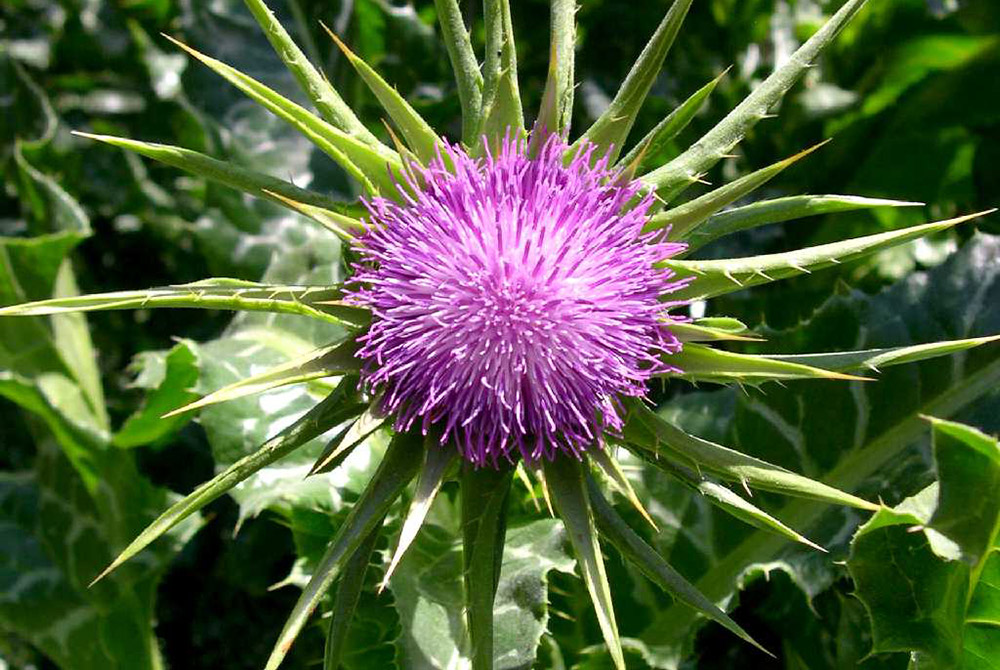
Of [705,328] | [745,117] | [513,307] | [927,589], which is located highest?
[745,117]

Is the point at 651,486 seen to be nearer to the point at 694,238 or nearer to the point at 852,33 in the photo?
the point at 694,238

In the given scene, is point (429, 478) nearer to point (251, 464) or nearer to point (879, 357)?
point (251, 464)

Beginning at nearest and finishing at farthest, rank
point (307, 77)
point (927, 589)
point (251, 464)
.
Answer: point (251, 464)
point (307, 77)
point (927, 589)

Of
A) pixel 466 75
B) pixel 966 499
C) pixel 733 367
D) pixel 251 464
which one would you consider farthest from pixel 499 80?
pixel 966 499

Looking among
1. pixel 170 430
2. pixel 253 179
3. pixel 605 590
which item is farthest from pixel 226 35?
pixel 605 590

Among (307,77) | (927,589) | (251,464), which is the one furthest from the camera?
(927,589)

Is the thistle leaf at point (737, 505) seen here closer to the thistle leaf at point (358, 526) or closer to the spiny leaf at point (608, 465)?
the spiny leaf at point (608, 465)
